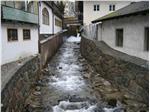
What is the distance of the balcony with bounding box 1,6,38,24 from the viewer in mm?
11512

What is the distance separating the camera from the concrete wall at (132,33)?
36.9 ft

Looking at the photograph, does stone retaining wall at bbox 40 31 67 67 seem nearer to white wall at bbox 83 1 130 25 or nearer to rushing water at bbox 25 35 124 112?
rushing water at bbox 25 35 124 112

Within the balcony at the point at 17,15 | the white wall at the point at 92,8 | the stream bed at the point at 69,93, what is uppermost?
the white wall at the point at 92,8

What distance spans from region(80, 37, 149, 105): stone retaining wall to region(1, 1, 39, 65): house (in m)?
4.74

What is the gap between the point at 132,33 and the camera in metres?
12.3

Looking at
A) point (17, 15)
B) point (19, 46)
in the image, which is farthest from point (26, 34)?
point (17, 15)

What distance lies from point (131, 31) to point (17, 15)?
6.53m

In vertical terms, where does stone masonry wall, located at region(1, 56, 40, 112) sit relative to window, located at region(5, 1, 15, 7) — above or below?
below

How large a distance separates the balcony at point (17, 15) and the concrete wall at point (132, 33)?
17.9 ft

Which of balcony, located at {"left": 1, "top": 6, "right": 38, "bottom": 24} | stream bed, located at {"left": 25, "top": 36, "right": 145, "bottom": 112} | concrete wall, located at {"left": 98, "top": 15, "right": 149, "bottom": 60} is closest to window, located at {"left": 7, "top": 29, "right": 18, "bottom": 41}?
balcony, located at {"left": 1, "top": 6, "right": 38, "bottom": 24}

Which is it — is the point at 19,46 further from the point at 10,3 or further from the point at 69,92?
the point at 69,92

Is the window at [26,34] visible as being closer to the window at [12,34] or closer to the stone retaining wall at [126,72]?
the window at [12,34]

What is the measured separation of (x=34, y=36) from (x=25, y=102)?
23.0ft

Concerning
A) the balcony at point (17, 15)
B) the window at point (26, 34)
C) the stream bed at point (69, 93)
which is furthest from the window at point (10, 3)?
the stream bed at point (69, 93)
